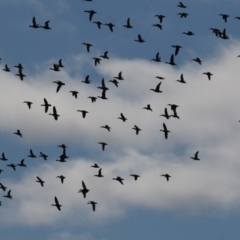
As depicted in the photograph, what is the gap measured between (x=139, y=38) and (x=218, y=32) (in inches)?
443

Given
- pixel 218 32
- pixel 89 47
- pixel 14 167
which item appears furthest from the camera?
pixel 14 167

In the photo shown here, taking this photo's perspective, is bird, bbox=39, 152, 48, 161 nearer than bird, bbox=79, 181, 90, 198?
No

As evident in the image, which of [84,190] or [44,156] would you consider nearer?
[84,190]

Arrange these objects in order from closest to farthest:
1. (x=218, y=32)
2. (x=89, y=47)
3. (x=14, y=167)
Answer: (x=218, y=32)
(x=89, y=47)
(x=14, y=167)

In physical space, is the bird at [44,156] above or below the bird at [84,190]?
above

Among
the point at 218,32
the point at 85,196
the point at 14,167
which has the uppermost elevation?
the point at 218,32

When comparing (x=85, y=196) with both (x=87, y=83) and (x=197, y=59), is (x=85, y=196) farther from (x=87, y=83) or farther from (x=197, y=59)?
(x=197, y=59)

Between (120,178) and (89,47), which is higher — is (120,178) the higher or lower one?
the lower one

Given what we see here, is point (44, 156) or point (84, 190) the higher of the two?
point (44, 156)

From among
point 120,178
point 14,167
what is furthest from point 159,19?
point 14,167

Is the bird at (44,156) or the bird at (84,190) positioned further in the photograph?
the bird at (44,156)

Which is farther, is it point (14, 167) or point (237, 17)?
point (14, 167)

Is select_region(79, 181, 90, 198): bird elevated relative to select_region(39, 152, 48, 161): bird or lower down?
lower down

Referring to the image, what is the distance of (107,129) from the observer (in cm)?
13575
